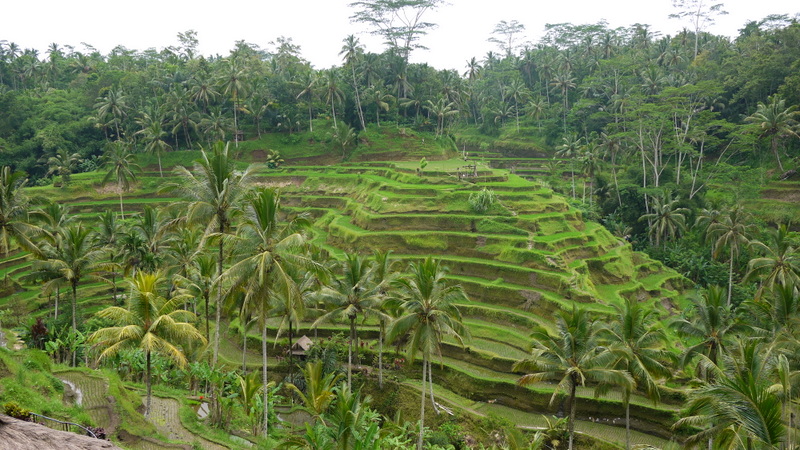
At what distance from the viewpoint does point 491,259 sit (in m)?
36.4

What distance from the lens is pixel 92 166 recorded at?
6088 centimetres

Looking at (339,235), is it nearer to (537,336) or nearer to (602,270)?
(602,270)

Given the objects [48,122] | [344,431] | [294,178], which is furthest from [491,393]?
[48,122]

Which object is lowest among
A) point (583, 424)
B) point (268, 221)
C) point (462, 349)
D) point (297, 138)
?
A: point (583, 424)

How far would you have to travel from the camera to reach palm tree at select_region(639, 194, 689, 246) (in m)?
45.2

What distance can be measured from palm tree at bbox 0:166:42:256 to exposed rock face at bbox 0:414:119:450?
67.4ft

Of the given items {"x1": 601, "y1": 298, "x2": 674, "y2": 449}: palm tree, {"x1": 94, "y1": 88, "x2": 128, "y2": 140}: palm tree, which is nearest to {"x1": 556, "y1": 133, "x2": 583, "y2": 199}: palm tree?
{"x1": 601, "y1": 298, "x2": 674, "y2": 449}: palm tree

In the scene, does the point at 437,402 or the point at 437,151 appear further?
the point at 437,151

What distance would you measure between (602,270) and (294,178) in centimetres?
3534

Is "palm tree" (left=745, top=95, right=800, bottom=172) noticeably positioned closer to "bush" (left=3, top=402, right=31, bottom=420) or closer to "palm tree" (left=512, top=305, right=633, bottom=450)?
"palm tree" (left=512, top=305, right=633, bottom=450)

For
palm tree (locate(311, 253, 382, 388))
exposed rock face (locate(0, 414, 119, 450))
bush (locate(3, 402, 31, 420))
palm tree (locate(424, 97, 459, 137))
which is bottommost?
palm tree (locate(311, 253, 382, 388))

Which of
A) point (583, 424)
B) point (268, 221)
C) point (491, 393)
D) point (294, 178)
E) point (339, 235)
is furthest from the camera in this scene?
point (294, 178)

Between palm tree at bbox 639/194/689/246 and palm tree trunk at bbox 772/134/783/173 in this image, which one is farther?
palm tree trunk at bbox 772/134/783/173

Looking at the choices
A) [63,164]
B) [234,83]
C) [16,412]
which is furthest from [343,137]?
[16,412]
